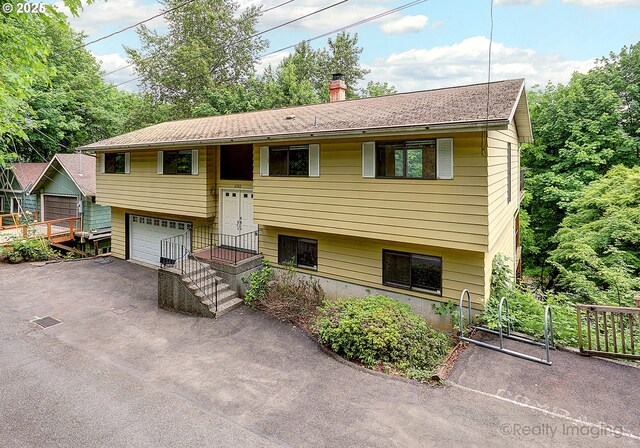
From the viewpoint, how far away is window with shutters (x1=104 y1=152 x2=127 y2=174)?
47.2 feet

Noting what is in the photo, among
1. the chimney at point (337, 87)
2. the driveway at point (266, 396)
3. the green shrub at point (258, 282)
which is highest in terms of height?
the chimney at point (337, 87)

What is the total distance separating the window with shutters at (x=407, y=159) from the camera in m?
7.94

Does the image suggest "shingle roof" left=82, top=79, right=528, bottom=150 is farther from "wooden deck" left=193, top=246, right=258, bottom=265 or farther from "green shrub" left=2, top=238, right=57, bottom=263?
"green shrub" left=2, top=238, right=57, bottom=263

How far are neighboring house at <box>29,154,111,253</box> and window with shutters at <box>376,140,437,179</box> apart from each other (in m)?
15.8

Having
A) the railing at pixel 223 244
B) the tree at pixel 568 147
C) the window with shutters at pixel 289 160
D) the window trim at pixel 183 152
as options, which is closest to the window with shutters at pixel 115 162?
the window trim at pixel 183 152

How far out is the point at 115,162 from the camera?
1469cm

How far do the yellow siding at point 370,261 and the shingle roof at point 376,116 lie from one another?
2.95 m

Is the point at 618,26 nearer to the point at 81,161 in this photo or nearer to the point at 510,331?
the point at 510,331

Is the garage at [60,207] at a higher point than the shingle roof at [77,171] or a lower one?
lower

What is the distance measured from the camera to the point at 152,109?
27969mm

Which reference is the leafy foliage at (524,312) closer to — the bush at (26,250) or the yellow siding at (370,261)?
the yellow siding at (370,261)

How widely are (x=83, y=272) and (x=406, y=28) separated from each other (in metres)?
15.2

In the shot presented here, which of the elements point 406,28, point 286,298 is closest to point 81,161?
point 286,298

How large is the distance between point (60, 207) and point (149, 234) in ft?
29.5
